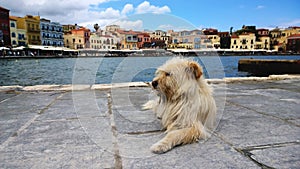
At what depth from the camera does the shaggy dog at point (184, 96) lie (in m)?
2.63

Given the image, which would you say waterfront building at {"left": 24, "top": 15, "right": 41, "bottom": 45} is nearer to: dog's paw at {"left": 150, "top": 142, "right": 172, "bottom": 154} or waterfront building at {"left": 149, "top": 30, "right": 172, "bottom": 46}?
waterfront building at {"left": 149, "top": 30, "right": 172, "bottom": 46}

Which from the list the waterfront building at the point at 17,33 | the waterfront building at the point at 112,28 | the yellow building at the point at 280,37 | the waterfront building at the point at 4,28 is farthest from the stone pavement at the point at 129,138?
the yellow building at the point at 280,37

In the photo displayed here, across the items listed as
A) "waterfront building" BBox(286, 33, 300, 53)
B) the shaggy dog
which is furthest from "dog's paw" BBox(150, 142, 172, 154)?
"waterfront building" BBox(286, 33, 300, 53)

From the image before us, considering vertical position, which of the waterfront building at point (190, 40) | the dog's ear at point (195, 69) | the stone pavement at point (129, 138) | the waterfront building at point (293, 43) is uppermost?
the waterfront building at point (293, 43)

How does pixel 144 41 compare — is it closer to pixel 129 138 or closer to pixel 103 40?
pixel 103 40

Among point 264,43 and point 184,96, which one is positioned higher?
point 264,43

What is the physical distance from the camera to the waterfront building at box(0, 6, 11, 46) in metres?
61.3

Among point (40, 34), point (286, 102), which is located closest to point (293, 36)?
point (40, 34)

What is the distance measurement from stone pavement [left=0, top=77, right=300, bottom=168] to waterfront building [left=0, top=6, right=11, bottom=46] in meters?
68.4

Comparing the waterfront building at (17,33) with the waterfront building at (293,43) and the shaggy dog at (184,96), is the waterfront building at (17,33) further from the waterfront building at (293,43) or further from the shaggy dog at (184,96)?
the waterfront building at (293,43)

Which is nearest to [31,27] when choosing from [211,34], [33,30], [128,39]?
[33,30]

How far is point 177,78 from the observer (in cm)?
268

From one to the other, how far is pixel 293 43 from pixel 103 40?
397 ft

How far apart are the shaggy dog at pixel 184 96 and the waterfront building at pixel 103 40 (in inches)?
46.2
